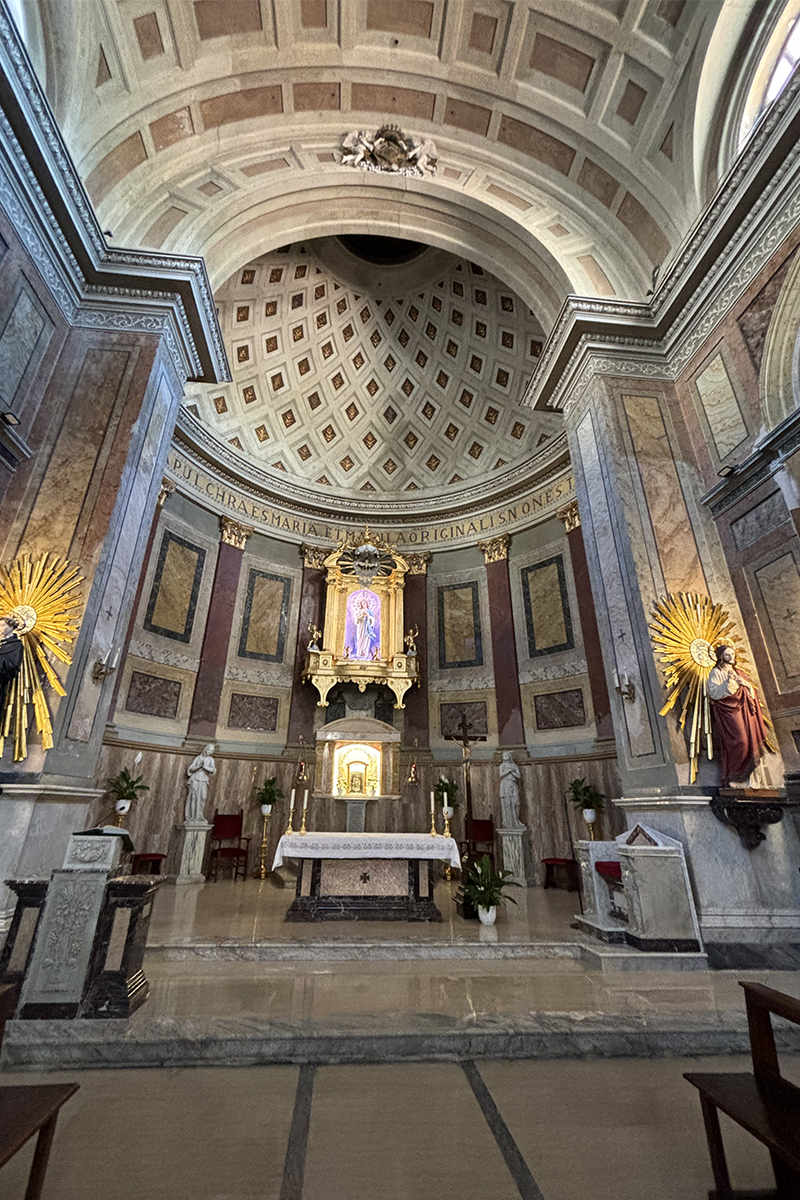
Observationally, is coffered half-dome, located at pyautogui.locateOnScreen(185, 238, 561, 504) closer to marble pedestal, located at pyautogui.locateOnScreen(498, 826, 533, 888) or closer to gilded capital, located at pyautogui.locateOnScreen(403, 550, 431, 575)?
gilded capital, located at pyautogui.locateOnScreen(403, 550, 431, 575)

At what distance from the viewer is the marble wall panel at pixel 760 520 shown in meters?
6.11

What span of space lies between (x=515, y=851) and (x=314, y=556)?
8415 millimetres

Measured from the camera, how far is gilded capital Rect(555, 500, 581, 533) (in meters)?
11.8

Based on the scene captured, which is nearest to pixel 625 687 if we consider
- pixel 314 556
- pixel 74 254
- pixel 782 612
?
pixel 782 612

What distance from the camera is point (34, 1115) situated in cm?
184

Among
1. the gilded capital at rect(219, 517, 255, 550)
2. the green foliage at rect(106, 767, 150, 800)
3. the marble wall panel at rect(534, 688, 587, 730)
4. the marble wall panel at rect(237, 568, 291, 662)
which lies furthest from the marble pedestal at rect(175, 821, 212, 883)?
the marble wall panel at rect(534, 688, 587, 730)

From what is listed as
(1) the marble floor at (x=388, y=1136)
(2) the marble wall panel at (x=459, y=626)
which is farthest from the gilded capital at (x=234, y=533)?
(1) the marble floor at (x=388, y=1136)

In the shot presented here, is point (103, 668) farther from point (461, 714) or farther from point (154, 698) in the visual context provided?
point (461, 714)

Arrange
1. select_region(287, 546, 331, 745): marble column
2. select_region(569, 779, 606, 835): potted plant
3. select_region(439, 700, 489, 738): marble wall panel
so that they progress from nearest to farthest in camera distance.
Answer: select_region(569, 779, 606, 835): potted plant < select_region(439, 700, 489, 738): marble wall panel < select_region(287, 546, 331, 745): marble column

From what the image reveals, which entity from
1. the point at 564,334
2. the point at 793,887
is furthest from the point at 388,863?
the point at 564,334

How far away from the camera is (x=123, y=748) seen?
9773 millimetres

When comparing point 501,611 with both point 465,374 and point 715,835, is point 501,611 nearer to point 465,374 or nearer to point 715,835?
point 465,374

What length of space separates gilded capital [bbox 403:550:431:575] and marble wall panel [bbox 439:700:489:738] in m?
3.58

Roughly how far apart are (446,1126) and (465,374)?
Answer: 1505 cm
